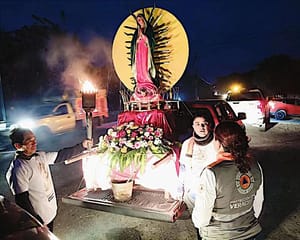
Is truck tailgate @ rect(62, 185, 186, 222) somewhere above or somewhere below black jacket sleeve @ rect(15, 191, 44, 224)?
below

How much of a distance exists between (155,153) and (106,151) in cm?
97

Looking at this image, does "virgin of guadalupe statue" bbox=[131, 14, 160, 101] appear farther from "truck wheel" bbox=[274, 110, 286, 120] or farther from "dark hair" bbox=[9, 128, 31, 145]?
"truck wheel" bbox=[274, 110, 286, 120]

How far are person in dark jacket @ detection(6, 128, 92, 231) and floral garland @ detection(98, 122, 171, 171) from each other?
193 centimetres

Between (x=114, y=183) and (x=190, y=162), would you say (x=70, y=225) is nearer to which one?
(x=114, y=183)

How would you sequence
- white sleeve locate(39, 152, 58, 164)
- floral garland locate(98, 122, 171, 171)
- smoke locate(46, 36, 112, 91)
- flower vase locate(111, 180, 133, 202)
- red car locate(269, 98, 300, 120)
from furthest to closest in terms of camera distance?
smoke locate(46, 36, 112, 91) → red car locate(269, 98, 300, 120) → floral garland locate(98, 122, 171, 171) → flower vase locate(111, 180, 133, 202) → white sleeve locate(39, 152, 58, 164)

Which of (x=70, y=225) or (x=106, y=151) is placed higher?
(x=106, y=151)

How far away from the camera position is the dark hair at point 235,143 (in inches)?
79.8

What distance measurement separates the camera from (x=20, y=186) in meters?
2.60

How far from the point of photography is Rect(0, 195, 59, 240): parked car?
6.54 ft

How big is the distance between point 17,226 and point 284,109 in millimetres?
18213

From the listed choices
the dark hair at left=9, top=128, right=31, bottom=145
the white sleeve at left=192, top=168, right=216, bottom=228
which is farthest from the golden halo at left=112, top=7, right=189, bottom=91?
the white sleeve at left=192, top=168, right=216, bottom=228

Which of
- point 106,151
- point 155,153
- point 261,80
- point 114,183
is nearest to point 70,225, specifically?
point 114,183

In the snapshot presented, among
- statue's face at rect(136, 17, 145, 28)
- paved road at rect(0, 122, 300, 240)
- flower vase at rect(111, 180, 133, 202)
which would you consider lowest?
paved road at rect(0, 122, 300, 240)

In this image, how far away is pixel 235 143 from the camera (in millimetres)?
2064
